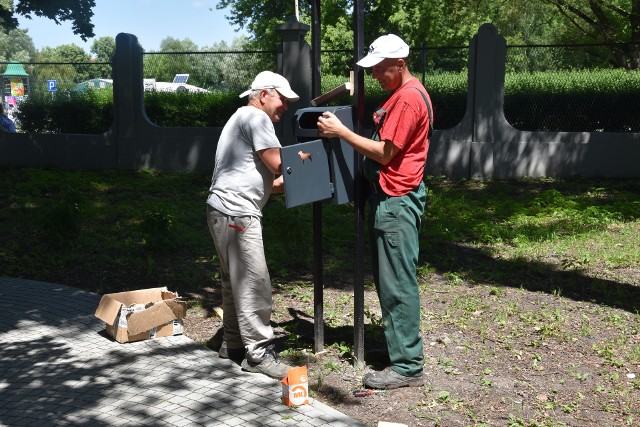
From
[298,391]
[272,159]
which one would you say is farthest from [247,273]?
[298,391]

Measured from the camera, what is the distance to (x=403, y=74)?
197 inches

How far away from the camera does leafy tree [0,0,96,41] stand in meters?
14.3

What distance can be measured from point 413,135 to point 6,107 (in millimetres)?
16471

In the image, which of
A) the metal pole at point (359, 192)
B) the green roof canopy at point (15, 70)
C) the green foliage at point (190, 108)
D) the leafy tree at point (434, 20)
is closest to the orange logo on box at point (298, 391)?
the metal pole at point (359, 192)

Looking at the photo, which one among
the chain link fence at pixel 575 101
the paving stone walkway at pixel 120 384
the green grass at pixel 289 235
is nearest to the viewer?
the paving stone walkway at pixel 120 384

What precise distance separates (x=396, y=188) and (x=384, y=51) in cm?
85

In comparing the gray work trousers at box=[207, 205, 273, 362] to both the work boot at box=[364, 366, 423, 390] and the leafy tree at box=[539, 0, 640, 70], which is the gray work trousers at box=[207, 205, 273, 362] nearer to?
the work boot at box=[364, 366, 423, 390]

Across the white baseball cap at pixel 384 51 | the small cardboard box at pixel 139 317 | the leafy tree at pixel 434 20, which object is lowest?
the small cardboard box at pixel 139 317

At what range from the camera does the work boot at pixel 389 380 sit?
16.7 feet

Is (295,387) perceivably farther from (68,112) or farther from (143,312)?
(68,112)

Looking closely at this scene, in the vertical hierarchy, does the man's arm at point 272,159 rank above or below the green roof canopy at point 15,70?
below

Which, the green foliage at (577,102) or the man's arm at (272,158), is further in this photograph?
the green foliage at (577,102)

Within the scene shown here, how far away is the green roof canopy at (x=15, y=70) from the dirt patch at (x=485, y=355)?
12803 millimetres

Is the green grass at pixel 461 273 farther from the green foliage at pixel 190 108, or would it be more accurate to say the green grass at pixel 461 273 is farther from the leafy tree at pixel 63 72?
the leafy tree at pixel 63 72
